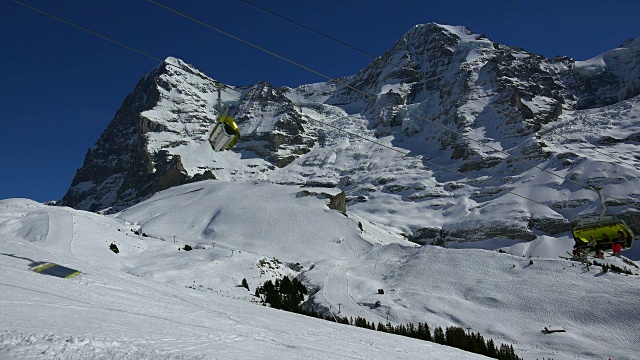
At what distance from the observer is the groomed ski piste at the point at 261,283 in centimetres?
725

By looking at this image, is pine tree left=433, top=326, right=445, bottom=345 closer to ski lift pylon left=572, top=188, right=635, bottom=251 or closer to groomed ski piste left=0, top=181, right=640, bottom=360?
groomed ski piste left=0, top=181, right=640, bottom=360

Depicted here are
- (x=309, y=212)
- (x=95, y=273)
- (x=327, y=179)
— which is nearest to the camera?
(x=95, y=273)

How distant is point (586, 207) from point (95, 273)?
4814 inches

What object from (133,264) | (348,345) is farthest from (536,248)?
(348,345)

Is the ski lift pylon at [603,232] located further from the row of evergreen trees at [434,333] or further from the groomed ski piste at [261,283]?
the row of evergreen trees at [434,333]

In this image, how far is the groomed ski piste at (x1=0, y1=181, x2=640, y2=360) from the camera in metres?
7.25

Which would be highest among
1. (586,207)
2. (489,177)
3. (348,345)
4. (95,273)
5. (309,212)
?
(489,177)

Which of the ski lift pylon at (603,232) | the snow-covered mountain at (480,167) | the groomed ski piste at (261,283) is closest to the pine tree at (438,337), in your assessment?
the groomed ski piste at (261,283)

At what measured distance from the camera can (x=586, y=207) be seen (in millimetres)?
112750

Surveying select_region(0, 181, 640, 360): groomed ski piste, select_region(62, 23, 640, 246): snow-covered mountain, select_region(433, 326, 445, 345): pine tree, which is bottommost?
select_region(433, 326, 445, 345): pine tree

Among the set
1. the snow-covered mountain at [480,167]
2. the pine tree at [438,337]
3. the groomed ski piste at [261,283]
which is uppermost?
the snow-covered mountain at [480,167]

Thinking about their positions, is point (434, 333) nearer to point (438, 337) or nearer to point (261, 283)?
point (438, 337)

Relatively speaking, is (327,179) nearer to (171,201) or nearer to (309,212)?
(171,201)

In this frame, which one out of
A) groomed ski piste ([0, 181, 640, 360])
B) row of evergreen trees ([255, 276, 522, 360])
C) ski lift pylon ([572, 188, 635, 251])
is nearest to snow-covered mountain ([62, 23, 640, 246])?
groomed ski piste ([0, 181, 640, 360])
